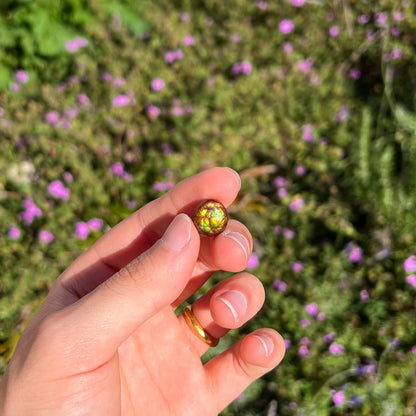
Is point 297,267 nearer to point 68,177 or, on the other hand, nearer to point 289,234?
point 289,234

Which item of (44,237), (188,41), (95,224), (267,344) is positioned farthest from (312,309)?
(188,41)

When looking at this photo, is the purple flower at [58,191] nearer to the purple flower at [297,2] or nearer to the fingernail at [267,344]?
the fingernail at [267,344]

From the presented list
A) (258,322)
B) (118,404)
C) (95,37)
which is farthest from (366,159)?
(95,37)

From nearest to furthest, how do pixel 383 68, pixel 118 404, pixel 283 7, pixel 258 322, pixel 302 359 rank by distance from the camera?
pixel 118 404 → pixel 302 359 → pixel 258 322 → pixel 383 68 → pixel 283 7

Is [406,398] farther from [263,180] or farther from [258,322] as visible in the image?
[263,180]

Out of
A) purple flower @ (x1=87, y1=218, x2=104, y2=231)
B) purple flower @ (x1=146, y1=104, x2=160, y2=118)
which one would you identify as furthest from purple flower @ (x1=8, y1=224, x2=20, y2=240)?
purple flower @ (x1=146, y1=104, x2=160, y2=118)

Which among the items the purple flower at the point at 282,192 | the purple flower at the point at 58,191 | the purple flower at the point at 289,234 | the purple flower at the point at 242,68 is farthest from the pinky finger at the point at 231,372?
the purple flower at the point at 242,68

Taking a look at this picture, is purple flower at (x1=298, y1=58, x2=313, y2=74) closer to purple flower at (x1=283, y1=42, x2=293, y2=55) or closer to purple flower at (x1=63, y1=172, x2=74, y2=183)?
purple flower at (x1=283, y1=42, x2=293, y2=55)
